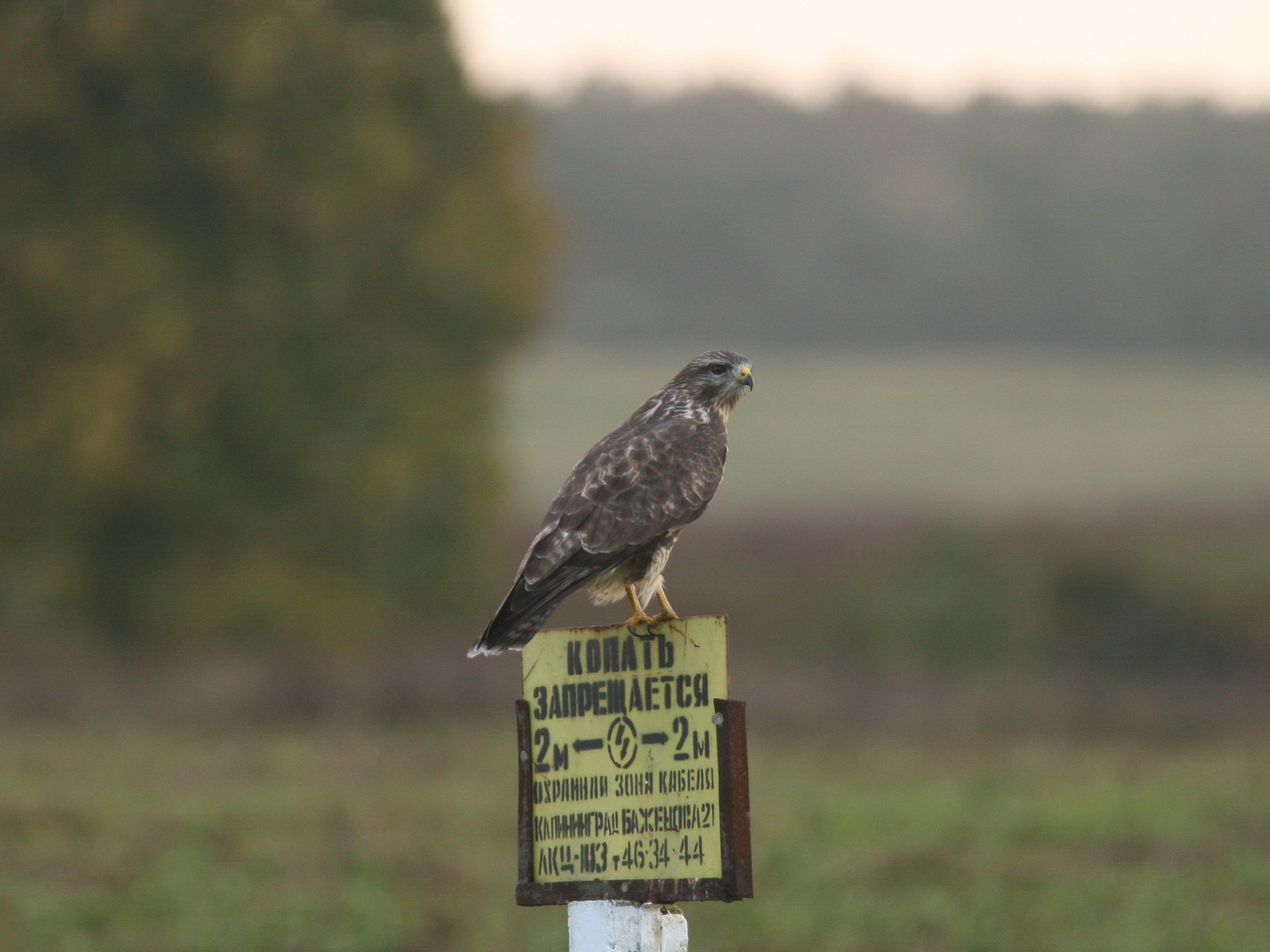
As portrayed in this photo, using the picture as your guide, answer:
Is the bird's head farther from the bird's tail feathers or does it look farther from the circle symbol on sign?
the circle symbol on sign

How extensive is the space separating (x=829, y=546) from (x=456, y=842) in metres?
18.9

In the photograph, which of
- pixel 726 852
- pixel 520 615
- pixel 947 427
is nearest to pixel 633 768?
pixel 726 852

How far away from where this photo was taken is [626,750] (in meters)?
4.37

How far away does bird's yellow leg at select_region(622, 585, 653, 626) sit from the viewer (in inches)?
177

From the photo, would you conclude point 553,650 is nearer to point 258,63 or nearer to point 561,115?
point 258,63

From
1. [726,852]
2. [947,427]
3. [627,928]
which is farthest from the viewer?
[947,427]

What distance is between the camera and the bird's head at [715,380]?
555 centimetres

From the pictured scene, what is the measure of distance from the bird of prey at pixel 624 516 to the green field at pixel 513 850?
4984 mm

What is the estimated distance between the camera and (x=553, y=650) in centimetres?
448

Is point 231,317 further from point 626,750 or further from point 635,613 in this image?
point 626,750

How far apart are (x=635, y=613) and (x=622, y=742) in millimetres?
565

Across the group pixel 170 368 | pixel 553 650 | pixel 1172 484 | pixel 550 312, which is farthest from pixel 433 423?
pixel 553 650

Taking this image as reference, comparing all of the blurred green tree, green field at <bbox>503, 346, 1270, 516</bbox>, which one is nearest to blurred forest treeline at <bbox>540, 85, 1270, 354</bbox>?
green field at <bbox>503, 346, 1270, 516</bbox>

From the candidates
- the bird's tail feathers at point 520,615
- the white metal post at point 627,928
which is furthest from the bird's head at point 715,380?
the white metal post at point 627,928
